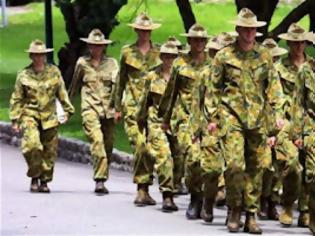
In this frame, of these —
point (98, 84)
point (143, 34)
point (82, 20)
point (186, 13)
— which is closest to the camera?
point (143, 34)

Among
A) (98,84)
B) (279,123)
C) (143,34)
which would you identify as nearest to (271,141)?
(279,123)

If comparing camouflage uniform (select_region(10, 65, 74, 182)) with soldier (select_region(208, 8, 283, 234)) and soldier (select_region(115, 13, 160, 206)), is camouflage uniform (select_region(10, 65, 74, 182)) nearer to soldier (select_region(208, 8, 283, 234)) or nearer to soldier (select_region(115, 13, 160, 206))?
soldier (select_region(115, 13, 160, 206))

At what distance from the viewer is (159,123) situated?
51.4 feet

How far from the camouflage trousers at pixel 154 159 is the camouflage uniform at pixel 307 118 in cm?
211

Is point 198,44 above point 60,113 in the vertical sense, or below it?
above

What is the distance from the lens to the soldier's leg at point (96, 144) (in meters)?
17.2

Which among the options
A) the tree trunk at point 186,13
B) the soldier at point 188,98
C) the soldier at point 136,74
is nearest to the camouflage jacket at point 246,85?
the soldier at point 188,98

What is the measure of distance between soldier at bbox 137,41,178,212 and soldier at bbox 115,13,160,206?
1.38 ft

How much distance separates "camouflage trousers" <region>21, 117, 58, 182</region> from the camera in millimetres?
17141

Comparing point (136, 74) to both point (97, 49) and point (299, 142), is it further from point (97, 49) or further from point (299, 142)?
point (299, 142)

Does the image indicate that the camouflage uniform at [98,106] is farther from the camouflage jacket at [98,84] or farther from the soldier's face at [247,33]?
the soldier's face at [247,33]

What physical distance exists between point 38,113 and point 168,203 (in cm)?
258

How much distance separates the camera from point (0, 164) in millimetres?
21125

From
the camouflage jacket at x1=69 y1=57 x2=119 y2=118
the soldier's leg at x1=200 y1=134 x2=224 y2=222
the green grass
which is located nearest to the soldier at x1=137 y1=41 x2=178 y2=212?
the soldier's leg at x1=200 y1=134 x2=224 y2=222
